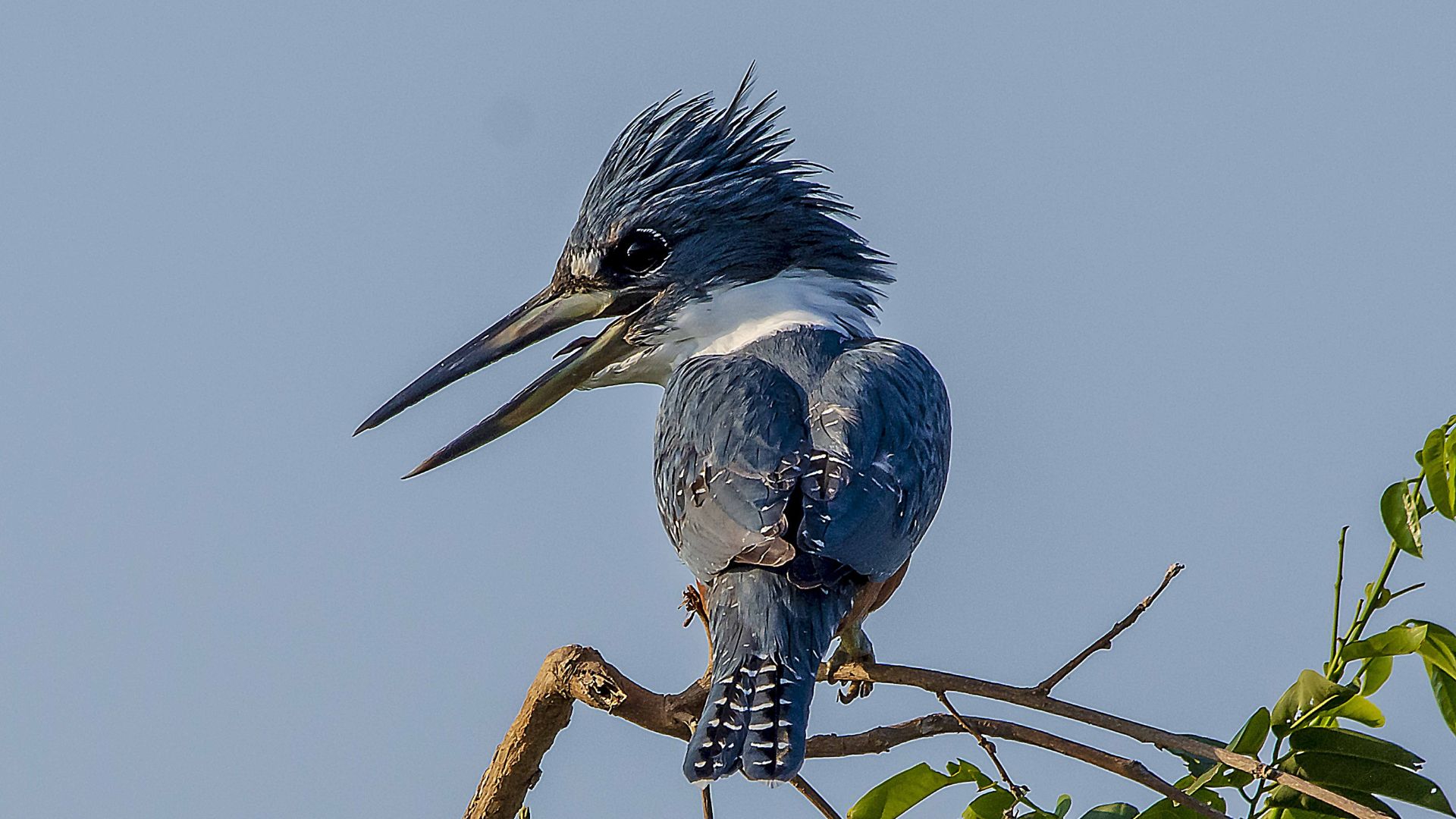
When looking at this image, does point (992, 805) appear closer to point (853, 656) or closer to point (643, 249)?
point (853, 656)

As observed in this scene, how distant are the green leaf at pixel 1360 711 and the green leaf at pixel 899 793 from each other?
645mm

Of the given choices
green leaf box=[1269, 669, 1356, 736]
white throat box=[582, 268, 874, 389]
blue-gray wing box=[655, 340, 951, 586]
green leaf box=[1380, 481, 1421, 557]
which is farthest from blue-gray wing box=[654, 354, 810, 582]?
green leaf box=[1380, 481, 1421, 557]

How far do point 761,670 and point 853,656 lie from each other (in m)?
0.64

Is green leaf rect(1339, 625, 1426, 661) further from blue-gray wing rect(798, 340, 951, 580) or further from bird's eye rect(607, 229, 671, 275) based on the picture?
bird's eye rect(607, 229, 671, 275)

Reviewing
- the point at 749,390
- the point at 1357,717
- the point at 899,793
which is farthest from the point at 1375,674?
the point at 749,390

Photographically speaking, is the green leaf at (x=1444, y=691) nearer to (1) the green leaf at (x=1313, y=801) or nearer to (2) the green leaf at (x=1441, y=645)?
(2) the green leaf at (x=1441, y=645)

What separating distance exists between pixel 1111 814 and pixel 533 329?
2122 millimetres

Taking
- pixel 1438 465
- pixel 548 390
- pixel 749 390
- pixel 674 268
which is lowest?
pixel 1438 465

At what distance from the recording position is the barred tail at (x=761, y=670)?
8.53ft

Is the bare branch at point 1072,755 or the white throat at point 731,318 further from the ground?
the white throat at point 731,318

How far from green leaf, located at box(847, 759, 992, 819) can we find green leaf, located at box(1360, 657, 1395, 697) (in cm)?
69

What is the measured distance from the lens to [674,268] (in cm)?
405

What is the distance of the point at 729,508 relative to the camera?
2.98m

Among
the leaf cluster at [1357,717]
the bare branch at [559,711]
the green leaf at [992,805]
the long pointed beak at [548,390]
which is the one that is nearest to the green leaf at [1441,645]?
the leaf cluster at [1357,717]
